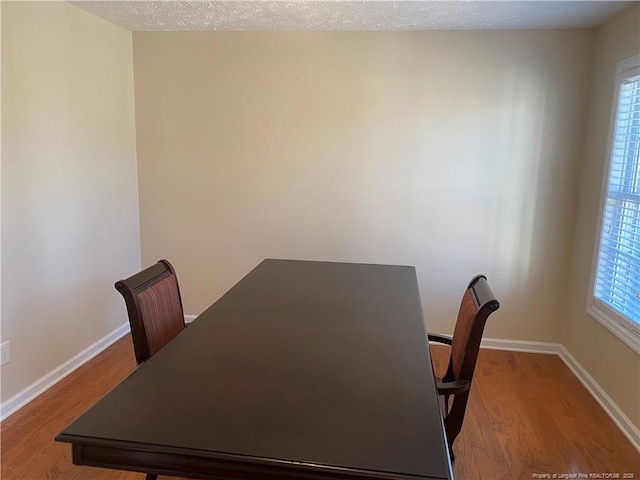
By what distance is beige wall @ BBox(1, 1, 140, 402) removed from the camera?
7.95 feet

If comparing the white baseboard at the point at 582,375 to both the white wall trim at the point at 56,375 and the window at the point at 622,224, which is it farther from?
the white wall trim at the point at 56,375

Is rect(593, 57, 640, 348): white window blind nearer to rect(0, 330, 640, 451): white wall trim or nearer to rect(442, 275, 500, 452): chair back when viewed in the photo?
rect(0, 330, 640, 451): white wall trim

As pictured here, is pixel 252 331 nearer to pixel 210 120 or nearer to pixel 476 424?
pixel 476 424

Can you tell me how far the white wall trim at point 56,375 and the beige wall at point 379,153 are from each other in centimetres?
84

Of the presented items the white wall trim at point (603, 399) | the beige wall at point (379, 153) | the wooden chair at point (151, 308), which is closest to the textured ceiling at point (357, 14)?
the beige wall at point (379, 153)

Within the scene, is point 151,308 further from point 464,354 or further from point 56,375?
point 56,375

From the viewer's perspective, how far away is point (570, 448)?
2266 millimetres

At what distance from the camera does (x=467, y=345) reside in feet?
5.18

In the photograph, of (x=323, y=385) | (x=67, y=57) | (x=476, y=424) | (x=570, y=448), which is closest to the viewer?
(x=323, y=385)

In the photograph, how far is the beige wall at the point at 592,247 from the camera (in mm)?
2455

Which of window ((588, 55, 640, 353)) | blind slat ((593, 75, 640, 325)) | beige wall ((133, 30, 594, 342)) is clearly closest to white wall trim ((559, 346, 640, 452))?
beige wall ((133, 30, 594, 342))

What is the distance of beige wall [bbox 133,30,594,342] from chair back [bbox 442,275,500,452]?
1.60 meters

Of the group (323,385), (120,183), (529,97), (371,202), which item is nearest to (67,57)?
(120,183)

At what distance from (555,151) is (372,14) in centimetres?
154
